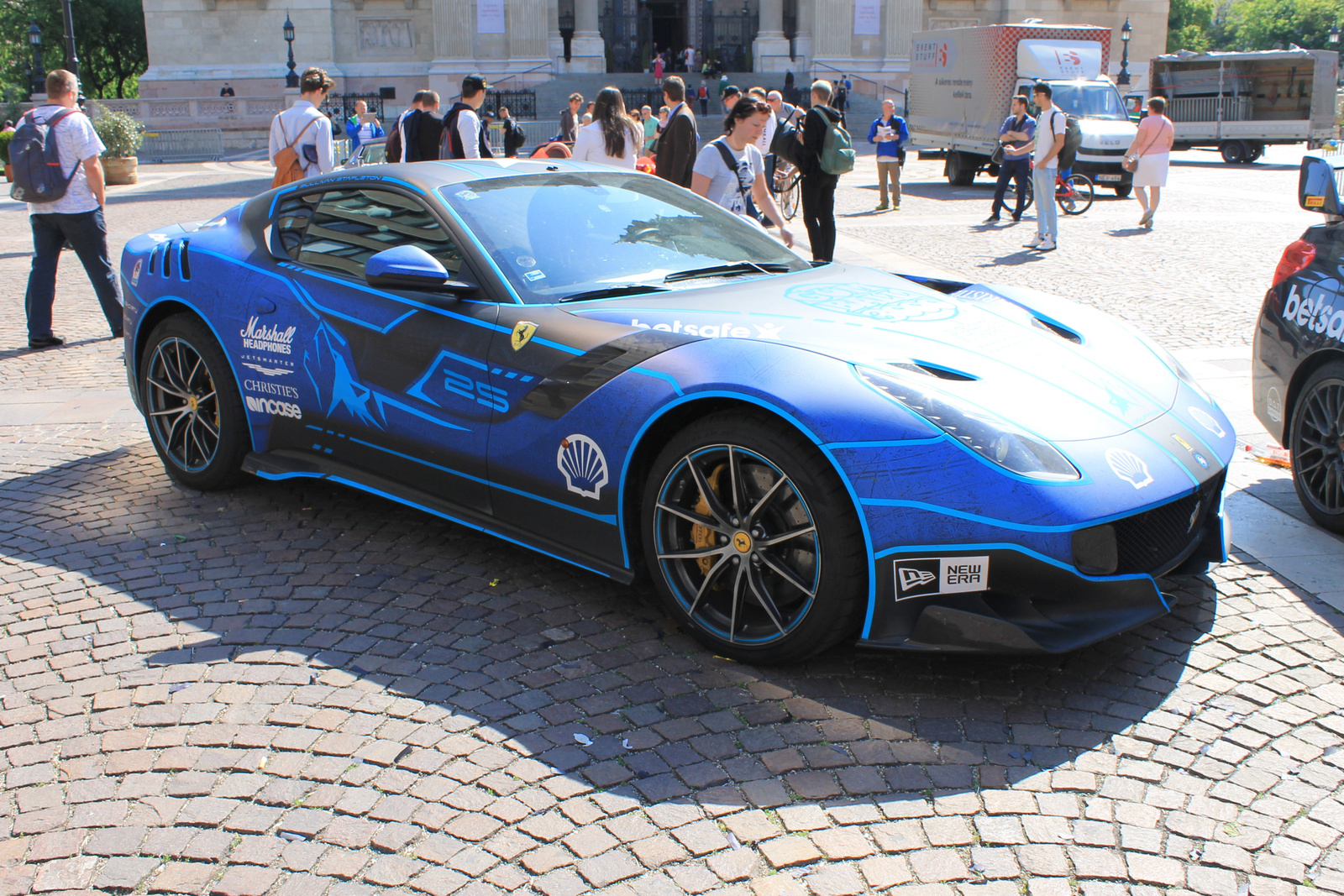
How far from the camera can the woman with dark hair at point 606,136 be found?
9.16 metres

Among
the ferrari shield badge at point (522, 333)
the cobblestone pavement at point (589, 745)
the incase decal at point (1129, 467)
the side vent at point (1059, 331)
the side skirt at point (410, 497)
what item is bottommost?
the cobblestone pavement at point (589, 745)

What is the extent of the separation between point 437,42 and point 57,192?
131 ft

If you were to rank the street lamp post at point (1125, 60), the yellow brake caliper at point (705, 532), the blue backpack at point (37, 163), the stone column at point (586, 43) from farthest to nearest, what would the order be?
the street lamp post at point (1125, 60)
the stone column at point (586, 43)
the blue backpack at point (37, 163)
the yellow brake caliper at point (705, 532)

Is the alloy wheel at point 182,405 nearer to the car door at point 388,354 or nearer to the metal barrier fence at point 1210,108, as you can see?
the car door at point 388,354

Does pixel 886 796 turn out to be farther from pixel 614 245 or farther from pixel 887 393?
pixel 614 245

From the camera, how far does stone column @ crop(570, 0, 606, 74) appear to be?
46.1 meters

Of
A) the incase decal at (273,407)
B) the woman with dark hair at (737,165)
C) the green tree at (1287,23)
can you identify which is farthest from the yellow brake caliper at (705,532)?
the green tree at (1287,23)

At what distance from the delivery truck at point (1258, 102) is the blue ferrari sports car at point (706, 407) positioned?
30273 millimetres

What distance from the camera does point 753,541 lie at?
3406mm

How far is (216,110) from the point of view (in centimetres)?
3959

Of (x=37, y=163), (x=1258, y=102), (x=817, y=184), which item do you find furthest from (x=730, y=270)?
(x=1258, y=102)

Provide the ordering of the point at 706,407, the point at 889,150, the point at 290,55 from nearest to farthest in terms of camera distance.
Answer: the point at 706,407 → the point at 889,150 → the point at 290,55

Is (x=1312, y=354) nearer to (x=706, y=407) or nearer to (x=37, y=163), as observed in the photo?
(x=706, y=407)

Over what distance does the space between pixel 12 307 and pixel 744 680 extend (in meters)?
9.55
